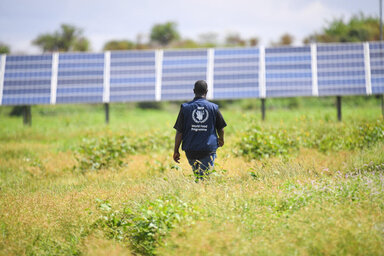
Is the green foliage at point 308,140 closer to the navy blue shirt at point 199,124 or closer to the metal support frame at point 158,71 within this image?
the navy blue shirt at point 199,124

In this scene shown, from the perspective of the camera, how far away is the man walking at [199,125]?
20.4 feet

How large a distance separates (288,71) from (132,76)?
774 centimetres

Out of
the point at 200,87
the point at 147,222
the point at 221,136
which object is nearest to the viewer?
the point at 147,222

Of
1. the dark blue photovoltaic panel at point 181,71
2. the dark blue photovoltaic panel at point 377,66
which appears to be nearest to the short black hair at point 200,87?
the dark blue photovoltaic panel at point 181,71

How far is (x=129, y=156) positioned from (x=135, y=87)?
7.68 m

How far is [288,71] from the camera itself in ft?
59.5

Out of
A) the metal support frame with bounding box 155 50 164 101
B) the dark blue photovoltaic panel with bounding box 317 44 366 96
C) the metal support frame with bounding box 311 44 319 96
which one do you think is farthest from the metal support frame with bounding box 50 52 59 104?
the dark blue photovoltaic panel with bounding box 317 44 366 96

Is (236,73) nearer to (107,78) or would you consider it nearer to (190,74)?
(190,74)

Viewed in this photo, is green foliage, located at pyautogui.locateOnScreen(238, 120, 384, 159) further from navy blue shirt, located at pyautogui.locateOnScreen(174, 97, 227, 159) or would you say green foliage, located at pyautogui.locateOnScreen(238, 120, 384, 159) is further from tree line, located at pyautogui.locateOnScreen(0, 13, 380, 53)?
tree line, located at pyautogui.locateOnScreen(0, 13, 380, 53)

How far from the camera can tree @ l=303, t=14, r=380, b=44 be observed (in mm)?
33625

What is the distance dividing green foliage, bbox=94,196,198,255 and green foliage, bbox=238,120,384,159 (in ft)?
15.4

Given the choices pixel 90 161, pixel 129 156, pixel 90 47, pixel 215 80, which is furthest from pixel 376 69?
pixel 90 47

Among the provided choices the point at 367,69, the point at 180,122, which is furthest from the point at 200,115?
the point at 367,69

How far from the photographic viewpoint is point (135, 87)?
18.3 metres
